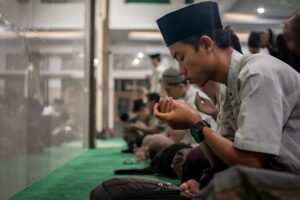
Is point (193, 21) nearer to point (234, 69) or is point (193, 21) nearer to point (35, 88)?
point (234, 69)

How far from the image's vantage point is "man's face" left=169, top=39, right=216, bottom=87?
147 cm

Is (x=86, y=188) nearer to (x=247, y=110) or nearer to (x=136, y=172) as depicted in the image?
(x=136, y=172)

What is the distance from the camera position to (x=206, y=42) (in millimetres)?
1473

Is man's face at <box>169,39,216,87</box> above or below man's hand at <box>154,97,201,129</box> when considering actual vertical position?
above

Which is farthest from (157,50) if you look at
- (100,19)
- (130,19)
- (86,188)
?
(86,188)

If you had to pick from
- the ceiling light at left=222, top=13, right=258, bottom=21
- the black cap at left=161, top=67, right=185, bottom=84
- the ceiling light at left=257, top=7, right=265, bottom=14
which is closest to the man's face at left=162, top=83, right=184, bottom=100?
the black cap at left=161, top=67, right=185, bottom=84

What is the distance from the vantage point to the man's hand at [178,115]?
4.79ft

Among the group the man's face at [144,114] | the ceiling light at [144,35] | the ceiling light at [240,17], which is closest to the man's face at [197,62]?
the man's face at [144,114]

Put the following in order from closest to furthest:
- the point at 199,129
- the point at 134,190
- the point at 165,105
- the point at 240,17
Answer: the point at 199,129
the point at 165,105
the point at 134,190
the point at 240,17

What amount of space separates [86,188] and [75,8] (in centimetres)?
280

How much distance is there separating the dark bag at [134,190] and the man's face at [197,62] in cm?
56

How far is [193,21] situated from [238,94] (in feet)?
0.97

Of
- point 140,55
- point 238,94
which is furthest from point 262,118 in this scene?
point 140,55

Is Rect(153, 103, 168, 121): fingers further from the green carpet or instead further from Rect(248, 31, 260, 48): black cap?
Rect(248, 31, 260, 48): black cap
